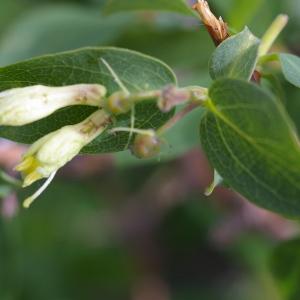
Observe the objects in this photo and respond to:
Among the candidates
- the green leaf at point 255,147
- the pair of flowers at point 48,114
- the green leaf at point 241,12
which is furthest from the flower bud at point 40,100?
the green leaf at point 241,12

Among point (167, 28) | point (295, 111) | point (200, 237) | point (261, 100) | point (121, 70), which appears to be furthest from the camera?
point (200, 237)

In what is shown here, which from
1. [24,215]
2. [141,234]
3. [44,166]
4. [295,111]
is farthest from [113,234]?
[44,166]

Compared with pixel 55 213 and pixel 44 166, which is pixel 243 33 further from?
pixel 55 213

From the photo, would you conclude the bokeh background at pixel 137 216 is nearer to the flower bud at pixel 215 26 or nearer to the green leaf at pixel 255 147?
the flower bud at pixel 215 26

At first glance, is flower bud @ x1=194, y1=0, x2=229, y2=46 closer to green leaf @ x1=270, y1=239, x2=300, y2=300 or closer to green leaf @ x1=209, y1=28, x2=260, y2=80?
green leaf @ x1=209, y1=28, x2=260, y2=80

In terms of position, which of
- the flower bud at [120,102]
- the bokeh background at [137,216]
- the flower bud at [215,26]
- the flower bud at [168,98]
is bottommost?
the bokeh background at [137,216]

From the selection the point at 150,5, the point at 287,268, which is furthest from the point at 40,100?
the point at 287,268

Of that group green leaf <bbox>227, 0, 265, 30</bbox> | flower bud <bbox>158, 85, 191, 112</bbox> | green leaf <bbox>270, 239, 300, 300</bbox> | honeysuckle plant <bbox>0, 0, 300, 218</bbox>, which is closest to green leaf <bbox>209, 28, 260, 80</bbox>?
honeysuckle plant <bbox>0, 0, 300, 218</bbox>
